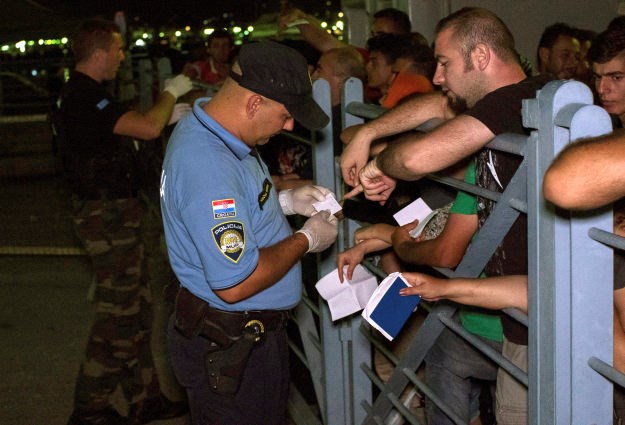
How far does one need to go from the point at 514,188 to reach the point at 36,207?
10220 mm

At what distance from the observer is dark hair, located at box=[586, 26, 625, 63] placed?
389 centimetres

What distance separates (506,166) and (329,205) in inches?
39.9

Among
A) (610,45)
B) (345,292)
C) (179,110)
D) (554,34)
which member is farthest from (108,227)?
(554,34)

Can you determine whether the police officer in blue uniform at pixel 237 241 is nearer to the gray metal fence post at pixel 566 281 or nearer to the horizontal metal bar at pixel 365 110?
the horizontal metal bar at pixel 365 110

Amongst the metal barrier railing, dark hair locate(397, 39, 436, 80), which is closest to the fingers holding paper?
the metal barrier railing

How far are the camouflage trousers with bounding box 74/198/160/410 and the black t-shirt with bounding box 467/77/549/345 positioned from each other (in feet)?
9.32

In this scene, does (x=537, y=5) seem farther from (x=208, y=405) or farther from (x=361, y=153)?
(x=208, y=405)

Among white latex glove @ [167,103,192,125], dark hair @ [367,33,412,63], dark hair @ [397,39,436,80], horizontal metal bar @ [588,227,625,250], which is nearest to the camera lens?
horizontal metal bar @ [588,227,625,250]

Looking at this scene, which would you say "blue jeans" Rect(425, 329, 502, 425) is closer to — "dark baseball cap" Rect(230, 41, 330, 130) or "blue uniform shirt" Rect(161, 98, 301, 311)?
"blue uniform shirt" Rect(161, 98, 301, 311)

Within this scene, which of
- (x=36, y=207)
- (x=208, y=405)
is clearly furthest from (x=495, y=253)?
(x=36, y=207)

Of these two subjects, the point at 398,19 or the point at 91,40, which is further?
the point at 398,19

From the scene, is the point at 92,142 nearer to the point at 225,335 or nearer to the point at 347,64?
the point at 347,64

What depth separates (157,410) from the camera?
16.9ft

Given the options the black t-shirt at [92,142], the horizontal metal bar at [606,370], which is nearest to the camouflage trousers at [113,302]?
the black t-shirt at [92,142]
